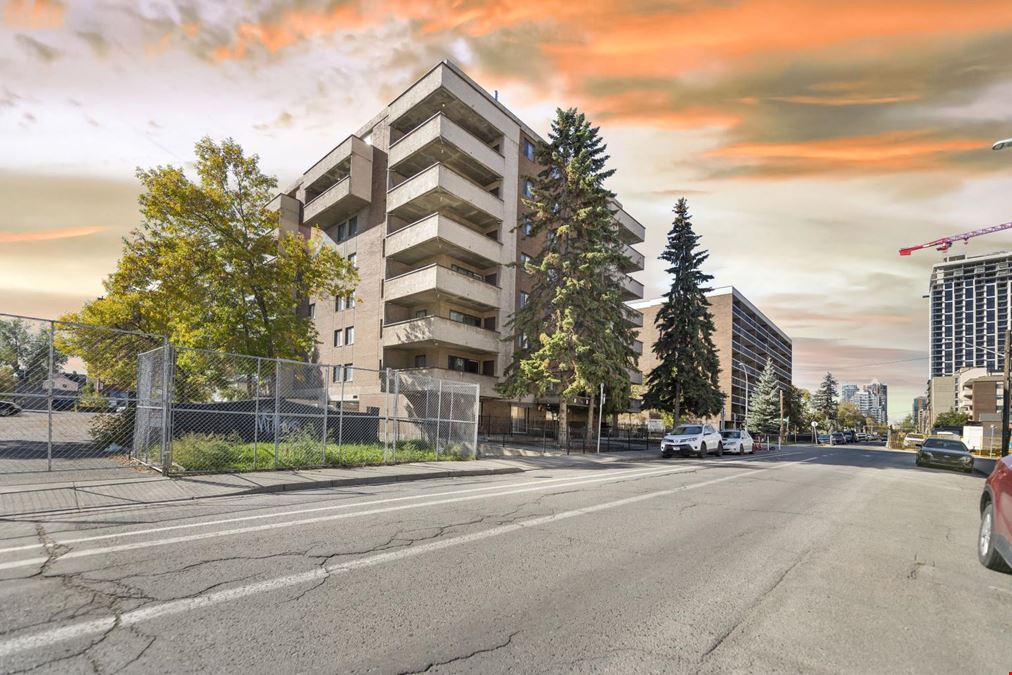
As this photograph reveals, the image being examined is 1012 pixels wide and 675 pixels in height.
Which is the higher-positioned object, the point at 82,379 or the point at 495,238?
the point at 495,238

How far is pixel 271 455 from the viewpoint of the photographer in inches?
513

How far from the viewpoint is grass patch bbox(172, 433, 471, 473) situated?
1127 centimetres

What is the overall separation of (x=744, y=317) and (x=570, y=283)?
264ft

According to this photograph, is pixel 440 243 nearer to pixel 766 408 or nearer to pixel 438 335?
pixel 438 335

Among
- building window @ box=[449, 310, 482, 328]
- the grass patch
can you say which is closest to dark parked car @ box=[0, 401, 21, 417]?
the grass patch

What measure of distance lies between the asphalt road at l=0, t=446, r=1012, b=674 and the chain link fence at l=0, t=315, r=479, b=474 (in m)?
3.90

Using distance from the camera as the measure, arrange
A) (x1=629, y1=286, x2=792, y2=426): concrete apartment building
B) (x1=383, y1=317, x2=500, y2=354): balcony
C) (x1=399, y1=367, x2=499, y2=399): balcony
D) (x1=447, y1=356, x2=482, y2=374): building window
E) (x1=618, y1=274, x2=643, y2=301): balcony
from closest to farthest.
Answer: (x1=383, y1=317, x2=500, y2=354): balcony, (x1=399, y1=367, x2=499, y2=399): balcony, (x1=447, y1=356, x2=482, y2=374): building window, (x1=618, y1=274, x2=643, y2=301): balcony, (x1=629, y1=286, x2=792, y2=426): concrete apartment building

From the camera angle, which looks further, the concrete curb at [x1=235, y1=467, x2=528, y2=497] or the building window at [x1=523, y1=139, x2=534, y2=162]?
the building window at [x1=523, y1=139, x2=534, y2=162]

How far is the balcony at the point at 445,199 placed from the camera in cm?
2886

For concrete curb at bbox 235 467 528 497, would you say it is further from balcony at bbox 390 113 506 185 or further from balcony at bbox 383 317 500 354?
balcony at bbox 390 113 506 185

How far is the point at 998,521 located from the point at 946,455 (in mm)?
22291

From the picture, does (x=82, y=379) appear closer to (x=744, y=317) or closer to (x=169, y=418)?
(x=169, y=418)

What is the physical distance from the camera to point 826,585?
5.07 metres

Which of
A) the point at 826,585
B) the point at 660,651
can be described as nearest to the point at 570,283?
the point at 826,585
